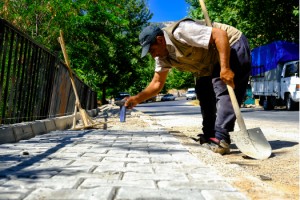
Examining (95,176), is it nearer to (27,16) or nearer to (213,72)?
(213,72)

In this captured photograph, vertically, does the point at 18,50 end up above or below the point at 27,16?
below

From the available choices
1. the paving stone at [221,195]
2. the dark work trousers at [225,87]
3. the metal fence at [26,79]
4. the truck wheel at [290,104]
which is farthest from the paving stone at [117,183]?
the truck wheel at [290,104]

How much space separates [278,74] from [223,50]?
15.8 meters

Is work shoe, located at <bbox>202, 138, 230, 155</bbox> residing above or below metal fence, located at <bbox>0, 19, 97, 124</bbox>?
below

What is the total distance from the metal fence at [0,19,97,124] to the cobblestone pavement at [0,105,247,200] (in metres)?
1.14

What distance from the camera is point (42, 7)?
1070 centimetres

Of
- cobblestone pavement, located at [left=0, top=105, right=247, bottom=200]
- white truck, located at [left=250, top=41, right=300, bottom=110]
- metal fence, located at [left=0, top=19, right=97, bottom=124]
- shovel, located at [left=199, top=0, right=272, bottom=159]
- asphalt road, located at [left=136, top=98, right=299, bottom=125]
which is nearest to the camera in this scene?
cobblestone pavement, located at [left=0, top=105, right=247, bottom=200]

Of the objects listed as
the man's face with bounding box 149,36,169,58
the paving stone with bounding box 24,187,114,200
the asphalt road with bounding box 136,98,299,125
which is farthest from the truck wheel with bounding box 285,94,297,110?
the paving stone with bounding box 24,187,114,200

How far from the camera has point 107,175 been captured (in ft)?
9.34

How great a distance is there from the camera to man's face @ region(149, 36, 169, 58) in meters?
4.46

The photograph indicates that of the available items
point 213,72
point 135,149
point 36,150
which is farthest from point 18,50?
point 213,72

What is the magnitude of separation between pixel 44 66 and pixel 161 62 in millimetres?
2925

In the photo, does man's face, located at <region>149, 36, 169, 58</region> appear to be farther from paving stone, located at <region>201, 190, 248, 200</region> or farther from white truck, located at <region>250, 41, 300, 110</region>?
white truck, located at <region>250, 41, 300, 110</region>

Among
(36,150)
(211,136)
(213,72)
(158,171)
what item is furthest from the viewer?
(211,136)
